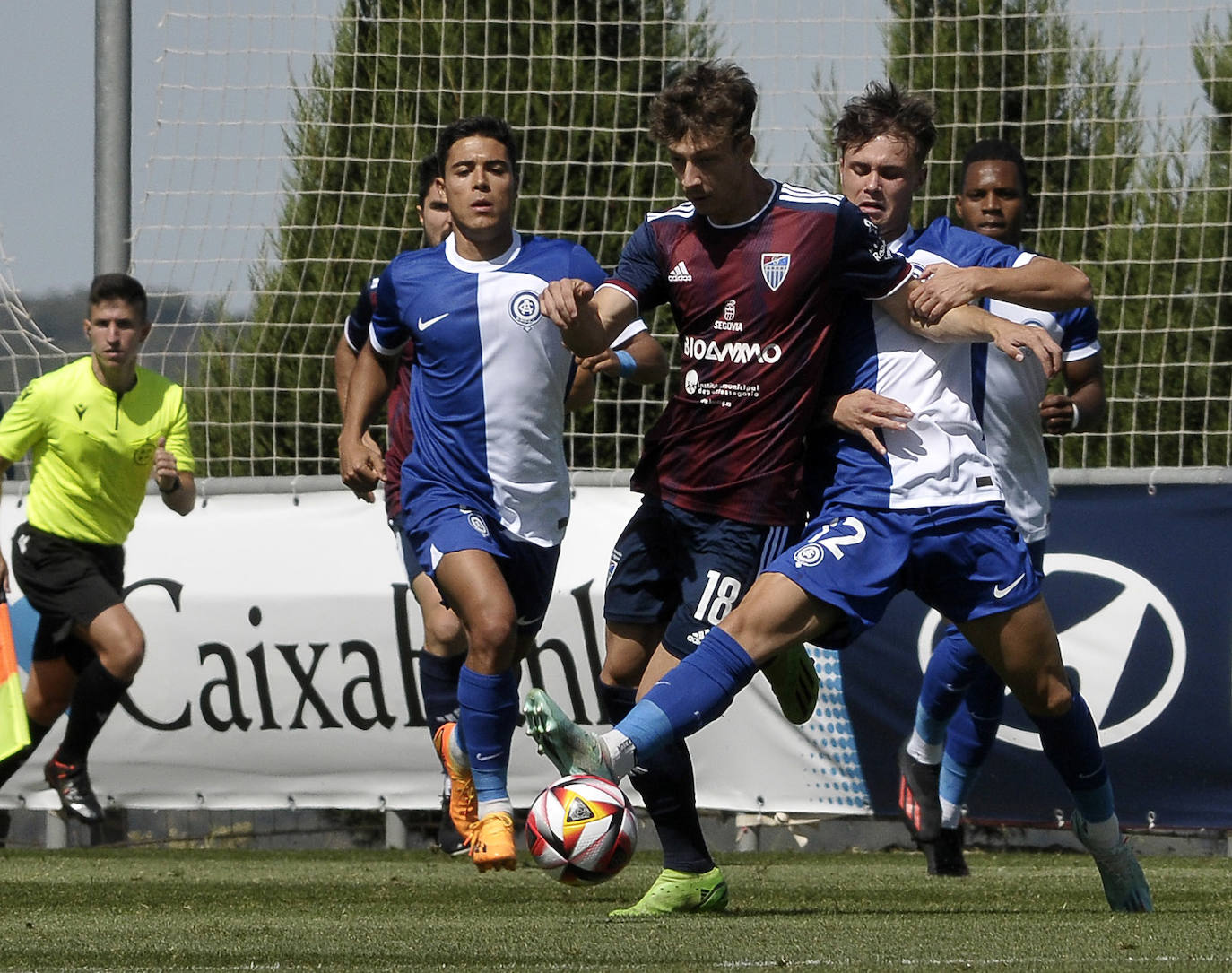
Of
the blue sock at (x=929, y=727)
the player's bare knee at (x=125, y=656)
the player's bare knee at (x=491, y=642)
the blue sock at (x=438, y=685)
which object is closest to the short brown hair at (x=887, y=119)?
the player's bare knee at (x=491, y=642)

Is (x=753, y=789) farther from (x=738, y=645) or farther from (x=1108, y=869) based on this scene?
(x=738, y=645)

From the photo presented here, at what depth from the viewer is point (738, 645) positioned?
4566 millimetres

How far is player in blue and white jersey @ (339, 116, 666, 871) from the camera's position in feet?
20.5

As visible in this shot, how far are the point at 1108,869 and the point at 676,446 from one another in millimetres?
1561

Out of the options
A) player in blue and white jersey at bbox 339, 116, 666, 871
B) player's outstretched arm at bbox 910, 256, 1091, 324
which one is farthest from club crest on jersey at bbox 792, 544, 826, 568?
player in blue and white jersey at bbox 339, 116, 666, 871

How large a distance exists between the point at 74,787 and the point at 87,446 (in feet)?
4.84

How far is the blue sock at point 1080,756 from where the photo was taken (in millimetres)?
5121

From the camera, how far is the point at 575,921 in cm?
504

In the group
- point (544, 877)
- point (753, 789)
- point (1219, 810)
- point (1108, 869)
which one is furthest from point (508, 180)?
point (1219, 810)

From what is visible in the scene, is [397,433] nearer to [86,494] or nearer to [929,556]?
[86,494]

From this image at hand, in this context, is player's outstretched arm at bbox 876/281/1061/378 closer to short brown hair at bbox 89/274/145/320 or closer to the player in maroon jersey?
the player in maroon jersey

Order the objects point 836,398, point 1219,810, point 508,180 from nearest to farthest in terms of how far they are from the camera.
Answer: point 836,398 → point 508,180 → point 1219,810

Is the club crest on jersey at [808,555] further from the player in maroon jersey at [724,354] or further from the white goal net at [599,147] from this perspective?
the white goal net at [599,147]

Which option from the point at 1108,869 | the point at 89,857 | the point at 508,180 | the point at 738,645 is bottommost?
the point at 89,857
